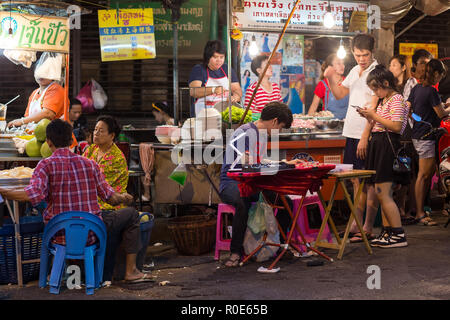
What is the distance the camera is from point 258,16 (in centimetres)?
Answer: 801

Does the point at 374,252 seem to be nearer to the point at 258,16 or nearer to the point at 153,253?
the point at 153,253

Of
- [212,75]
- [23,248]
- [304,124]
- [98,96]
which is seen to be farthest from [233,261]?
[98,96]

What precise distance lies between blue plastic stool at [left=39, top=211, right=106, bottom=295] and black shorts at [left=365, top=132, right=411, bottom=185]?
11.0ft

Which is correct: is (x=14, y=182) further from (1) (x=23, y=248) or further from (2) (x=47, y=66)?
(2) (x=47, y=66)

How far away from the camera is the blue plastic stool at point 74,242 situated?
503 centimetres

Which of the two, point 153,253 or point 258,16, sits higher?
point 258,16

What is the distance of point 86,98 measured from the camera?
11516 mm

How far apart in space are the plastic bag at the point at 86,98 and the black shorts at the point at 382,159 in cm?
636

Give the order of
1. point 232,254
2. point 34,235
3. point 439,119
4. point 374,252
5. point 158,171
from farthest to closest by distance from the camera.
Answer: point 439,119, point 158,171, point 374,252, point 232,254, point 34,235

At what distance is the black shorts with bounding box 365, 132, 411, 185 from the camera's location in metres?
6.80

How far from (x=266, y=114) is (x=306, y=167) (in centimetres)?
86

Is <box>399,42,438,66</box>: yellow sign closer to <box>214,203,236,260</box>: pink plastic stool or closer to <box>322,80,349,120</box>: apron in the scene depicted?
<box>322,80,349,120</box>: apron

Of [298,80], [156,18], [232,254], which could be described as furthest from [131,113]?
[232,254]

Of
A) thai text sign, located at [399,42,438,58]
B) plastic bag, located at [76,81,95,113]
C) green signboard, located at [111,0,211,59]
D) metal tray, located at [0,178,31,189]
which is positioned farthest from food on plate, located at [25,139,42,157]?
thai text sign, located at [399,42,438,58]
